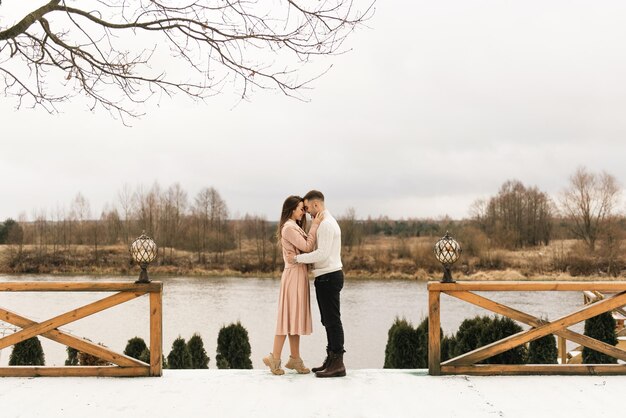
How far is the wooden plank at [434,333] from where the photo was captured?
530 centimetres

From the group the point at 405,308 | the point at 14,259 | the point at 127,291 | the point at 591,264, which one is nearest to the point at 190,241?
the point at 14,259

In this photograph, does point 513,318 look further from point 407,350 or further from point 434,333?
point 407,350

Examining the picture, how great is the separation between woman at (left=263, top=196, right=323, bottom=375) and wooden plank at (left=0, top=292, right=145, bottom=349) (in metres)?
1.23

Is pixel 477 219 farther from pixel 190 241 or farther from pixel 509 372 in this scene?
pixel 509 372

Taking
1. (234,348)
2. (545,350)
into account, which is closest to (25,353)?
(234,348)

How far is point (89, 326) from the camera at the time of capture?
18.1 metres

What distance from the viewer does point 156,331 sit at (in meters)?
5.28

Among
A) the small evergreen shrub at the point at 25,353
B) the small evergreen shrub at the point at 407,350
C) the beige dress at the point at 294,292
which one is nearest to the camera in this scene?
the beige dress at the point at 294,292

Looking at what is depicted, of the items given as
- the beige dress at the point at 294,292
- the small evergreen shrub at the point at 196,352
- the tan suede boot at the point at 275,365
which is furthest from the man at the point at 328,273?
the small evergreen shrub at the point at 196,352

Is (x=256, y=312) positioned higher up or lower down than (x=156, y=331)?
lower down

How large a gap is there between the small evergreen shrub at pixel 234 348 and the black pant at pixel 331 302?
328 centimetres

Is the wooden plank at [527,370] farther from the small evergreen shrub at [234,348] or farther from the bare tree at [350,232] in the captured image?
the bare tree at [350,232]

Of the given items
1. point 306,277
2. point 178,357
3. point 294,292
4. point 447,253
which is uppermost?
point 447,253

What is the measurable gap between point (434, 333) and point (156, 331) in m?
2.41
